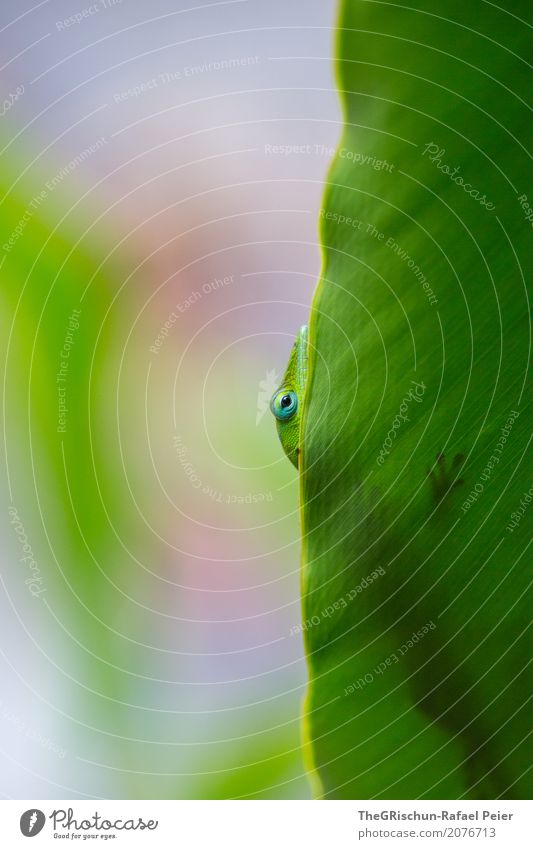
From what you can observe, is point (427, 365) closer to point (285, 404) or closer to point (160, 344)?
point (285, 404)

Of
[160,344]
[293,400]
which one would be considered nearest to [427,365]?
[293,400]

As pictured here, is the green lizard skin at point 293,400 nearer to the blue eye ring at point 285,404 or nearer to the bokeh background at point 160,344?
the blue eye ring at point 285,404

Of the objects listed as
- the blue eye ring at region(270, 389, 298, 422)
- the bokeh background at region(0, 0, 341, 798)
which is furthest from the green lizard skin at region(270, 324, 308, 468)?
the bokeh background at region(0, 0, 341, 798)

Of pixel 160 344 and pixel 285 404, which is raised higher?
pixel 160 344

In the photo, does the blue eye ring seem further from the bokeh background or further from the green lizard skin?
the bokeh background

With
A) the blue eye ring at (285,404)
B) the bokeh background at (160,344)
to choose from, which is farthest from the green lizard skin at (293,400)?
the bokeh background at (160,344)

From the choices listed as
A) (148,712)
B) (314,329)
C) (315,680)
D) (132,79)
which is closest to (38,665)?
(148,712)
